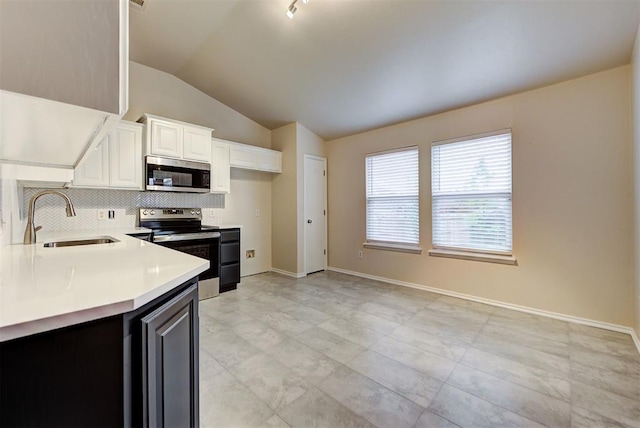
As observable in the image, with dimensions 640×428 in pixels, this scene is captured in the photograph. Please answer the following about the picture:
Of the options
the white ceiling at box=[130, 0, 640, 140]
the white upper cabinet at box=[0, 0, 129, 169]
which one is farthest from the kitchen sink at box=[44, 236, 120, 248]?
the white ceiling at box=[130, 0, 640, 140]

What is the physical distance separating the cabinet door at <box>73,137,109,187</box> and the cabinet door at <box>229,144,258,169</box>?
156 centimetres

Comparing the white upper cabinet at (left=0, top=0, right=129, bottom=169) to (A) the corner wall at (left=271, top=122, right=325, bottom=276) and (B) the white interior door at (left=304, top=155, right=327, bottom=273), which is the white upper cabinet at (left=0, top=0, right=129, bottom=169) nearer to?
(A) the corner wall at (left=271, top=122, right=325, bottom=276)

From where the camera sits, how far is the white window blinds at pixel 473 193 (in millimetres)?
3250

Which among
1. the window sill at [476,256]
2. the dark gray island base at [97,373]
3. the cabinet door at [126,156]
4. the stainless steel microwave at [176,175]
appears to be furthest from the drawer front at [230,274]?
the dark gray island base at [97,373]

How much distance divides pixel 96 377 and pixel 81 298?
0.22 metres

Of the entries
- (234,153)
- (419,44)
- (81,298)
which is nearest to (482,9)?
(419,44)

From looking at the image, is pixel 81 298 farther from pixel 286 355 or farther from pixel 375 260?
pixel 375 260

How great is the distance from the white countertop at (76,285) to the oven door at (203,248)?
6.50ft

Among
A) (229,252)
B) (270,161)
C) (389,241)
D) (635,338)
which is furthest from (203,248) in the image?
(635,338)

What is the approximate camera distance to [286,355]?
2.19m

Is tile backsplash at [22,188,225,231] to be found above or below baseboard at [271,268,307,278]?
above

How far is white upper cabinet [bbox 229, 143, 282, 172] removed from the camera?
169 inches

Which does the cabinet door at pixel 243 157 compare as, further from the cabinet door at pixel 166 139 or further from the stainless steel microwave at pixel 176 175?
the cabinet door at pixel 166 139

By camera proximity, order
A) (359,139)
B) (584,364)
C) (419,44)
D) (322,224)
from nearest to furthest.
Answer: (584,364)
(419,44)
(359,139)
(322,224)
